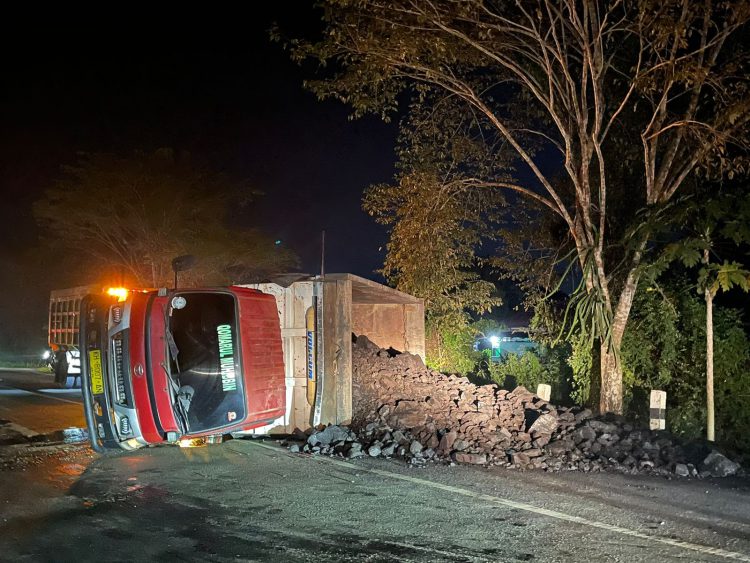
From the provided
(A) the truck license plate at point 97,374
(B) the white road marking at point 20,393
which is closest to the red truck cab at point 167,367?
(A) the truck license plate at point 97,374

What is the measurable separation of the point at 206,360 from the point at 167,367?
0.50m

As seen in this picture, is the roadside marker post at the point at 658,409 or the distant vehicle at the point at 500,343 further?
the distant vehicle at the point at 500,343

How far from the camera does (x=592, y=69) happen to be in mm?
10352

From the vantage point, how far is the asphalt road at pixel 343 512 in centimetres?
554

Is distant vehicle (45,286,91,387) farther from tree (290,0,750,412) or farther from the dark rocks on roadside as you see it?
the dark rocks on roadside

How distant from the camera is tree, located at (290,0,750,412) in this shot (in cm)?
995

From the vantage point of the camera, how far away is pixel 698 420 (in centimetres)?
1066

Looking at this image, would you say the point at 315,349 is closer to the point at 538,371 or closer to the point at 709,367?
the point at 709,367

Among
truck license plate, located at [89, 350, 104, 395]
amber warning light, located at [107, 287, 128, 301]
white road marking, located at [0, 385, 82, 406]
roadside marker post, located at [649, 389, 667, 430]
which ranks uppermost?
amber warning light, located at [107, 287, 128, 301]

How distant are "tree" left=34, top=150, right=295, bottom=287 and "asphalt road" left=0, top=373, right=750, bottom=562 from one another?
62.5 feet

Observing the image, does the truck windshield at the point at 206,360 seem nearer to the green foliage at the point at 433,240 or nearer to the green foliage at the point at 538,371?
the green foliage at the point at 433,240

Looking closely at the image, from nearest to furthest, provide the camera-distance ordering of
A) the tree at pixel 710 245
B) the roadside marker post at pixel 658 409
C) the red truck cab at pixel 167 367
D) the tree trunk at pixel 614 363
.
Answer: the red truck cab at pixel 167 367 < the tree at pixel 710 245 < the roadside marker post at pixel 658 409 < the tree trunk at pixel 614 363

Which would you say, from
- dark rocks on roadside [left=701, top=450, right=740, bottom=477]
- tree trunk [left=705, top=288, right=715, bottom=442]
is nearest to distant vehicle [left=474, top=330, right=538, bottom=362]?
tree trunk [left=705, top=288, right=715, bottom=442]

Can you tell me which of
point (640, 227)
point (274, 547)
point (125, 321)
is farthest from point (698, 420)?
point (125, 321)
